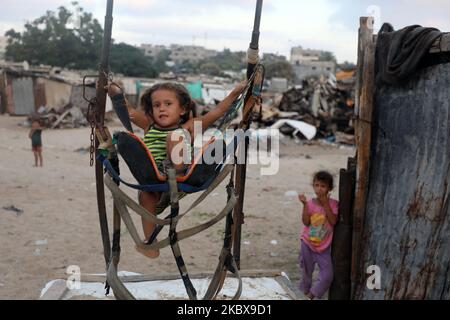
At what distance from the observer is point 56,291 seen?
2.87 meters

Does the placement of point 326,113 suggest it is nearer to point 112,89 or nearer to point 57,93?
point 57,93

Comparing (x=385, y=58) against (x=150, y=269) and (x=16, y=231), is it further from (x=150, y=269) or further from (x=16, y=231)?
(x=16, y=231)

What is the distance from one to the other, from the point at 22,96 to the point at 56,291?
17436 mm

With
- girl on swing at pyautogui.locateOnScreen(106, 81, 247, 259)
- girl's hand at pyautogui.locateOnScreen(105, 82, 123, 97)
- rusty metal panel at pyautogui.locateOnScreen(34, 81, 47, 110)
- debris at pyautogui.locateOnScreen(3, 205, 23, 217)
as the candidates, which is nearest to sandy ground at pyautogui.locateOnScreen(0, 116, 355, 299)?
debris at pyautogui.locateOnScreen(3, 205, 23, 217)

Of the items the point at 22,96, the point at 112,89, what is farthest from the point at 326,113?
the point at 112,89

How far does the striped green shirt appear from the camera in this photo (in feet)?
7.59

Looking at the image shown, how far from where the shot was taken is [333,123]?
627 inches

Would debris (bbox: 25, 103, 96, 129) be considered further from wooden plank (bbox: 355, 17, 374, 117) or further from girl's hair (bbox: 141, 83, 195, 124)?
girl's hair (bbox: 141, 83, 195, 124)

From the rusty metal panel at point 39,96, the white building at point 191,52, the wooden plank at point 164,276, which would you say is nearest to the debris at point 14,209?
the wooden plank at point 164,276

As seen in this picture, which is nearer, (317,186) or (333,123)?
(317,186)

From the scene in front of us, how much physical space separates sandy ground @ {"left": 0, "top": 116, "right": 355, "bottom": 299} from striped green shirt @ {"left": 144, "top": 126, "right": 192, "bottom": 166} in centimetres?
191

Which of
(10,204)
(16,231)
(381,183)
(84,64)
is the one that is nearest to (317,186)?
(381,183)
